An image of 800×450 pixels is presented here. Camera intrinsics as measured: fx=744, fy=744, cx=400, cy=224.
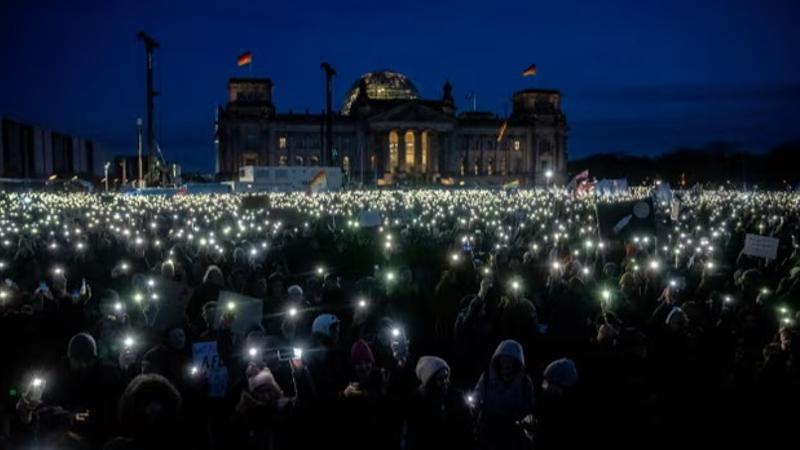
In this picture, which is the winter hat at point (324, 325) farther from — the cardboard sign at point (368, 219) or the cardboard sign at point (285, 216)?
the cardboard sign at point (285, 216)

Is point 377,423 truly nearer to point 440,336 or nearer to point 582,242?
point 440,336

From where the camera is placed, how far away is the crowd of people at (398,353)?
5047mm

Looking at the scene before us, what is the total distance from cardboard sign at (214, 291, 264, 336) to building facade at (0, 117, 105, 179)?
7466cm

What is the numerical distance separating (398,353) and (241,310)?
1.87 metres

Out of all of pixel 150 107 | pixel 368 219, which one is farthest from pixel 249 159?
pixel 368 219

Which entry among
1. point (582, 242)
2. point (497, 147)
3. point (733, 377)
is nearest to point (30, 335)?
point (733, 377)

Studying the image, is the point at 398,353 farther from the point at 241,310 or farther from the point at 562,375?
the point at 562,375

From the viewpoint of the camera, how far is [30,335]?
7.57 metres

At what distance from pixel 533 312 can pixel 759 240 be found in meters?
6.37

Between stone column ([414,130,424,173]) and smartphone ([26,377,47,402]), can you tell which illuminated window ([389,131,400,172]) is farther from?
smartphone ([26,377,47,402])

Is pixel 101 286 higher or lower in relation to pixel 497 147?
lower

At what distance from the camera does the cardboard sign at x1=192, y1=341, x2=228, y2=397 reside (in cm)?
673

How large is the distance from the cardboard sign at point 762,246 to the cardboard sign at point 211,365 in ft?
30.9

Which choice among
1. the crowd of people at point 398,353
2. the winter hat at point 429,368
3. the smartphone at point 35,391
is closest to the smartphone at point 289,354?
the crowd of people at point 398,353
